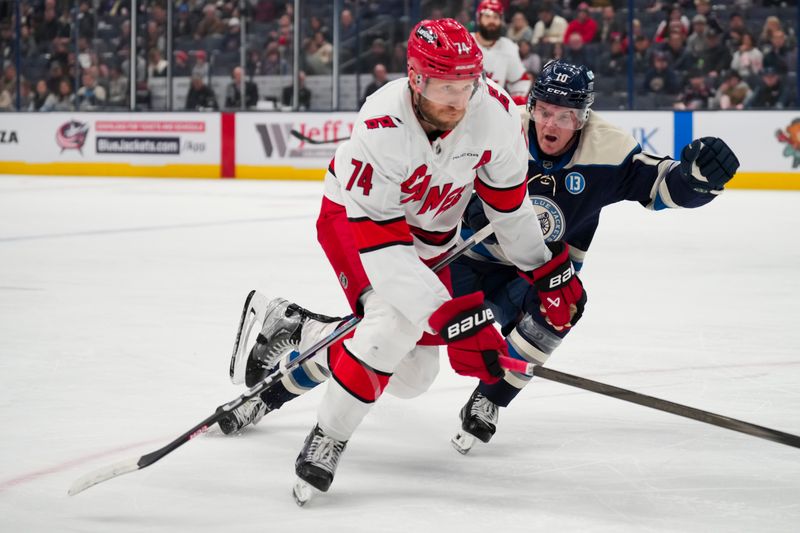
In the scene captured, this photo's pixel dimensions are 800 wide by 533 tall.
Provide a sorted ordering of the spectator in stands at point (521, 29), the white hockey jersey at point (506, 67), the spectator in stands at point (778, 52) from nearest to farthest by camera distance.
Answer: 1. the white hockey jersey at point (506, 67)
2. the spectator in stands at point (778, 52)
3. the spectator in stands at point (521, 29)

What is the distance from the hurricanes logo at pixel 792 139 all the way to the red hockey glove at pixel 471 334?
9.10 meters

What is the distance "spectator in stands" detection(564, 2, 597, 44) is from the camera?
39.0 ft

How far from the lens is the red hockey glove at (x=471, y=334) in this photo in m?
2.25

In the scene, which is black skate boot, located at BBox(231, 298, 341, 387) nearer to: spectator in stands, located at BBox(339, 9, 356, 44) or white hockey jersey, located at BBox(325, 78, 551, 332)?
white hockey jersey, located at BBox(325, 78, 551, 332)

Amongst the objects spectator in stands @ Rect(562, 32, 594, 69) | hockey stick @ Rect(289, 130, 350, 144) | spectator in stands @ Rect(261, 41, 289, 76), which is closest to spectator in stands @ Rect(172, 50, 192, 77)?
spectator in stands @ Rect(261, 41, 289, 76)

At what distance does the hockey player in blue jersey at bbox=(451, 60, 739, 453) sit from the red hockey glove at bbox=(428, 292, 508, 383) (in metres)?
0.50

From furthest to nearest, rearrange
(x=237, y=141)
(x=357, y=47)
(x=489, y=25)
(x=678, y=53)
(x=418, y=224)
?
(x=237, y=141)
(x=357, y=47)
(x=678, y=53)
(x=489, y=25)
(x=418, y=224)

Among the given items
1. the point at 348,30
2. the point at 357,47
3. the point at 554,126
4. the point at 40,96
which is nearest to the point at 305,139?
the point at 357,47

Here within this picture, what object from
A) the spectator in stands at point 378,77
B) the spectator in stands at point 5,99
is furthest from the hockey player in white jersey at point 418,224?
the spectator in stands at point 5,99

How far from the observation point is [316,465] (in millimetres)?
2348

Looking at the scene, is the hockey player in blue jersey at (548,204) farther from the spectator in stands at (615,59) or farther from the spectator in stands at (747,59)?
the spectator in stands at (615,59)

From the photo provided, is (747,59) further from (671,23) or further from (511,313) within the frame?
(511,313)

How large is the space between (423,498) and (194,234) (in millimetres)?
5243

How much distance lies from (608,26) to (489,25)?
4784 millimetres
